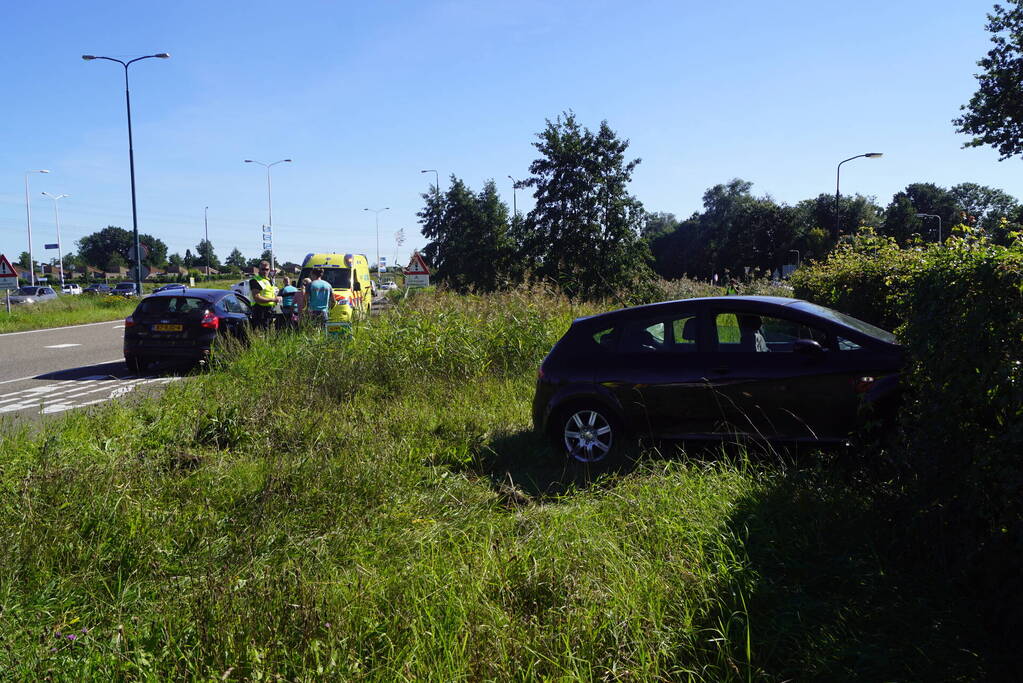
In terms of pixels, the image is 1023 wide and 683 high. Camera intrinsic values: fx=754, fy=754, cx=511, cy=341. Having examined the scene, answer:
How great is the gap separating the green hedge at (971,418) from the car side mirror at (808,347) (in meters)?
1.45

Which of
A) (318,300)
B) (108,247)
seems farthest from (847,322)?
(108,247)

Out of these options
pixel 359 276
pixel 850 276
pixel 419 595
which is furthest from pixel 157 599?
pixel 359 276

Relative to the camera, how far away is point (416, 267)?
63.7 ft

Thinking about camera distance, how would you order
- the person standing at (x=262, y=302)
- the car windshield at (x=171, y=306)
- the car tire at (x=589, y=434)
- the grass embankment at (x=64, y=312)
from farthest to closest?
the grass embankment at (x=64, y=312) < the person standing at (x=262, y=302) < the car windshield at (x=171, y=306) < the car tire at (x=589, y=434)

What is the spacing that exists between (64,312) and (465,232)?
54.9 feet

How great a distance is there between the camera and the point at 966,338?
137 inches

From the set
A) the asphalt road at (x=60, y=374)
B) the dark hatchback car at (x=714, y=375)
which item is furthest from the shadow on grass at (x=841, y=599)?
the asphalt road at (x=60, y=374)

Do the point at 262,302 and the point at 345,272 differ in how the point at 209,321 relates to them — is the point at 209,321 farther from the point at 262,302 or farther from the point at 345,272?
the point at 345,272

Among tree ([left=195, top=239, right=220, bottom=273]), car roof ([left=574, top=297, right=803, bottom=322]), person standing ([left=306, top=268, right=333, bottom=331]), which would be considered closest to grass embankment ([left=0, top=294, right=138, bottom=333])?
person standing ([left=306, top=268, right=333, bottom=331])

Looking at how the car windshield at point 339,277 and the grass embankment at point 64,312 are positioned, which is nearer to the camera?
the car windshield at point 339,277

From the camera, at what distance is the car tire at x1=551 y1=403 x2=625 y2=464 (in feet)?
20.4

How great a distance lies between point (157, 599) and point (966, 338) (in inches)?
154

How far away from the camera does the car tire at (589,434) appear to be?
6.23 m

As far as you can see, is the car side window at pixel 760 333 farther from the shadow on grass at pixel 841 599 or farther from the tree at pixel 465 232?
the tree at pixel 465 232
